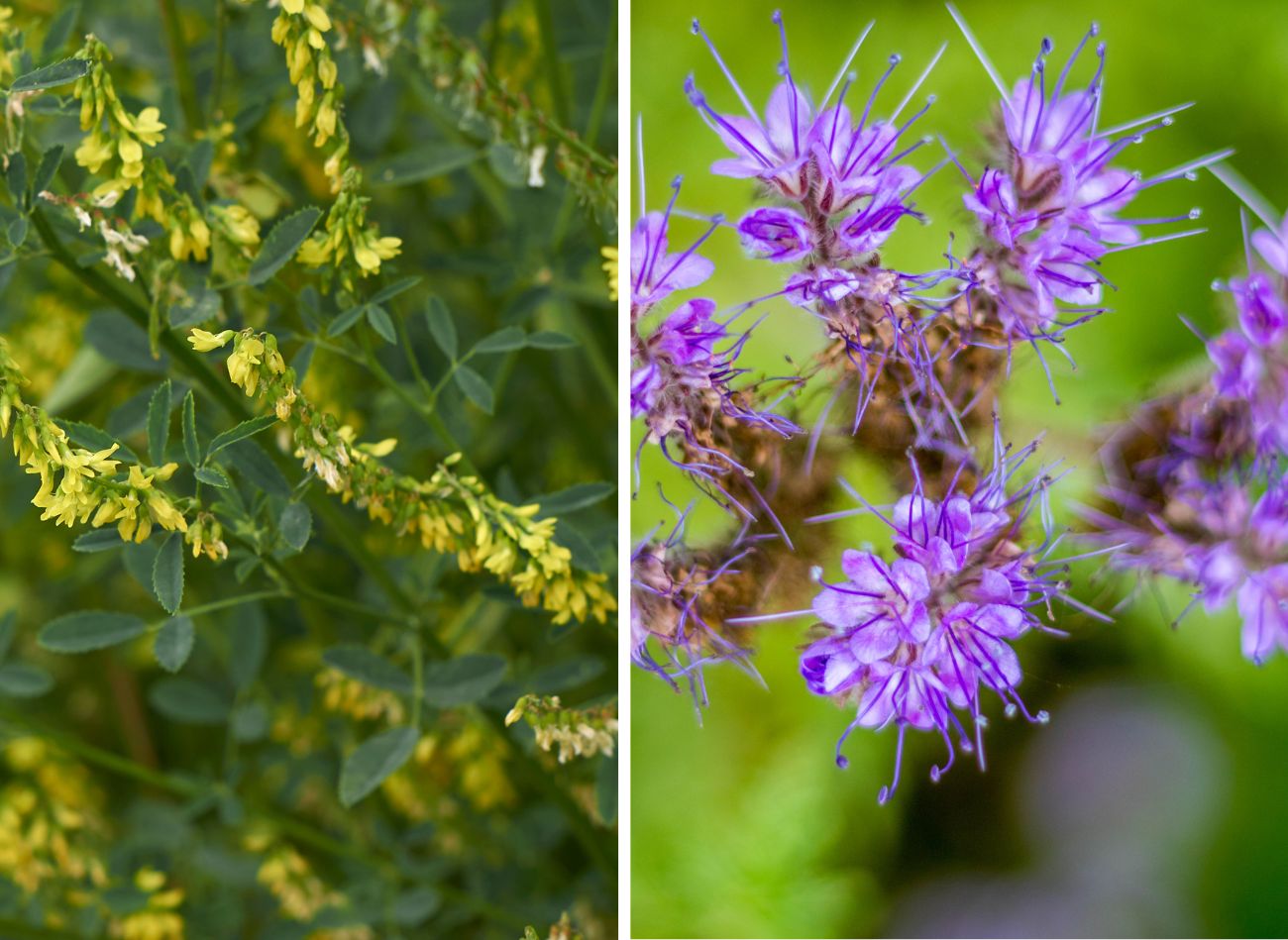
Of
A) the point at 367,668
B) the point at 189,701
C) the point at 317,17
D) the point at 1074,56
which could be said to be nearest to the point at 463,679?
the point at 367,668

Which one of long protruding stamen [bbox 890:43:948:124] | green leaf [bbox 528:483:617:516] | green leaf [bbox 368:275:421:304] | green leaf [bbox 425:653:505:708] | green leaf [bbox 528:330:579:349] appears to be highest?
long protruding stamen [bbox 890:43:948:124]

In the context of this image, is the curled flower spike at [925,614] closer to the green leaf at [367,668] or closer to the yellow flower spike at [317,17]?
the green leaf at [367,668]

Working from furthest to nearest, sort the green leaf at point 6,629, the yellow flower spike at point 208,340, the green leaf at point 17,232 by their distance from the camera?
the green leaf at point 6,629 → the green leaf at point 17,232 → the yellow flower spike at point 208,340

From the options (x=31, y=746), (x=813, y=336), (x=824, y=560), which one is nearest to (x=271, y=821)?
A: (x=31, y=746)

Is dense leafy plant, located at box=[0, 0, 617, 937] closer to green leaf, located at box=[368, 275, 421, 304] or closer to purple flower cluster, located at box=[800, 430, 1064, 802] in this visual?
green leaf, located at box=[368, 275, 421, 304]

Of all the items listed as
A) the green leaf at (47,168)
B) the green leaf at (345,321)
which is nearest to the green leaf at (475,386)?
the green leaf at (345,321)

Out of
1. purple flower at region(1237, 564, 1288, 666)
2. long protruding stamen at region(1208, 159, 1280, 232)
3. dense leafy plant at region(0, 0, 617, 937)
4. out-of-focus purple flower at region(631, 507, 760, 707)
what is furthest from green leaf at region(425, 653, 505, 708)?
long protruding stamen at region(1208, 159, 1280, 232)
